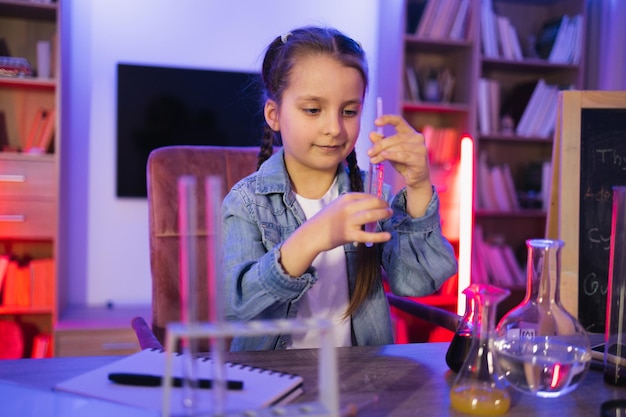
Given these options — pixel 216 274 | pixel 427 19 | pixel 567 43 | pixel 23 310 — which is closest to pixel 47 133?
pixel 23 310

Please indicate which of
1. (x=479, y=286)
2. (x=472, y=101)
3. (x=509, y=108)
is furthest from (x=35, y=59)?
(x=479, y=286)

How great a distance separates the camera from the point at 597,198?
4.10 ft

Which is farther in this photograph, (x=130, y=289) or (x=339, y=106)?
(x=130, y=289)

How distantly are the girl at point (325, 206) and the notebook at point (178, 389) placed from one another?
0.78 feet

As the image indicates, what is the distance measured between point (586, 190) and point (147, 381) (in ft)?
3.22

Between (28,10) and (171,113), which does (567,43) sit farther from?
(28,10)

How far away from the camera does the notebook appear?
0.63 metres

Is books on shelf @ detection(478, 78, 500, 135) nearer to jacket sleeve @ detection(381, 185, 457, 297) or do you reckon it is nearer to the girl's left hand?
jacket sleeve @ detection(381, 185, 457, 297)

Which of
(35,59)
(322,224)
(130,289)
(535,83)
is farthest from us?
(535,83)

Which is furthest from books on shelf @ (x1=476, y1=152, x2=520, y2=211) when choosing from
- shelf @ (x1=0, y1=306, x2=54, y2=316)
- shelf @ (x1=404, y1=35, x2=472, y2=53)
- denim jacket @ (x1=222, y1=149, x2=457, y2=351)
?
shelf @ (x1=0, y1=306, x2=54, y2=316)

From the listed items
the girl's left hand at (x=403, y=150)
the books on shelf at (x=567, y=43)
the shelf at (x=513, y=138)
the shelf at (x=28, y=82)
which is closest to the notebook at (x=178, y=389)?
the girl's left hand at (x=403, y=150)

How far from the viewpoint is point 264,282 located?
0.93 meters

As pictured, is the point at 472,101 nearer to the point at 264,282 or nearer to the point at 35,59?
the point at 35,59

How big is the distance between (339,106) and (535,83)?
8.90 ft
